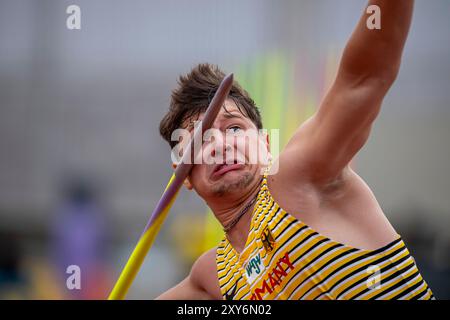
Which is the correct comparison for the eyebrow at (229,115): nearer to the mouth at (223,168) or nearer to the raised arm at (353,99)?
the mouth at (223,168)

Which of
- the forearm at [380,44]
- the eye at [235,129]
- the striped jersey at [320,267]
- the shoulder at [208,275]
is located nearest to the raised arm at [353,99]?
the forearm at [380,44]

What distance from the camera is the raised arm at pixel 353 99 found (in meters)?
1.91

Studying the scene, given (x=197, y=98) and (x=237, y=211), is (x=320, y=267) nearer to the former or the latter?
(x=237, y=211)

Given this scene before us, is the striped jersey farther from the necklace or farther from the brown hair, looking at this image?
the brown hair

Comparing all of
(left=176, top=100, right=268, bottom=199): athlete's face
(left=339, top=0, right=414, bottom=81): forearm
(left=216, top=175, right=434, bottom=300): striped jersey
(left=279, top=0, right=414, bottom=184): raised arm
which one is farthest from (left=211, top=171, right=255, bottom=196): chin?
(left=339, top=0, right=414, bottom=81): forearm

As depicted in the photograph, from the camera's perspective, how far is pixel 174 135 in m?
2.89

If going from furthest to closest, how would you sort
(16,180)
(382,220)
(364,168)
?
(16,180)
(364,168)
(382,220)

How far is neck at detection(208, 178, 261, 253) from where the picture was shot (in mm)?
2514

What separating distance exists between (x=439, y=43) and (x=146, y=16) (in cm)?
277

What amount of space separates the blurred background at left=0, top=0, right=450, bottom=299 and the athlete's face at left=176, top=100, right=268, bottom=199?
2127 mm

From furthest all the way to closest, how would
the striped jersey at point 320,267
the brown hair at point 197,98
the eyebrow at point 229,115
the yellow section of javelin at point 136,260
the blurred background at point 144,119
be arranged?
the blurred background at point 144,119 < the brown hair at point 197,98 < the eyebrow at point 229,115 < the yellow section of javelin at point 136,260 < the striped jersey at point 320,267

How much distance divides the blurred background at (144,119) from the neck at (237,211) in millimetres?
2127
